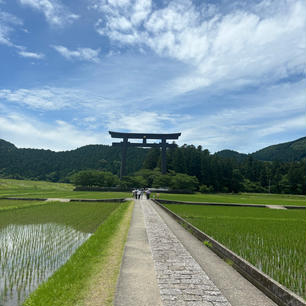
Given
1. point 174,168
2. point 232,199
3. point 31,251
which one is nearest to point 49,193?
point 232,199

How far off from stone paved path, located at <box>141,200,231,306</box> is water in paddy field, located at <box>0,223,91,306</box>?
7.35 feet

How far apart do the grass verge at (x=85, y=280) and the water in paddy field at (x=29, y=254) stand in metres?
0.36

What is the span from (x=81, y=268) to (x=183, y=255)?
239 cm

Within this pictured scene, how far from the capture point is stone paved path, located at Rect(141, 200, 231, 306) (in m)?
3.31

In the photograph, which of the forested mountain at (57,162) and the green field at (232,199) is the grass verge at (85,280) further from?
the forested mountain at (57,162)

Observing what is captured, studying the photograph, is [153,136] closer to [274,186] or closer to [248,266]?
[274,186]

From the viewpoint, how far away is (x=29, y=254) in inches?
228

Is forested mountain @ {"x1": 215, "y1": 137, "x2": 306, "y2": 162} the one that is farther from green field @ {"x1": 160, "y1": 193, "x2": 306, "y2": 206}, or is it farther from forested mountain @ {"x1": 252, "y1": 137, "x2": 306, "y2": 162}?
green field @ {"x1": 160, "y1": 193, "x2": 306, "y2": 206}

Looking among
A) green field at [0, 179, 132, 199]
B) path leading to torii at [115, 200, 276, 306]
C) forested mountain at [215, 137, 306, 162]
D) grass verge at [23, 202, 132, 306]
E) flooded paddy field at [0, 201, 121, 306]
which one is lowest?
green field at [0, 179, 132, 199]

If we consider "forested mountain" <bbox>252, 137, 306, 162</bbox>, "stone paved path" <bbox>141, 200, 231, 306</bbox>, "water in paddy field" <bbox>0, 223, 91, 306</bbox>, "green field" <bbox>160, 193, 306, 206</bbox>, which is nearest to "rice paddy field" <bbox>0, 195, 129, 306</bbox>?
"water in paddy field" <bbox>0, 223, 91, 306</bbox>

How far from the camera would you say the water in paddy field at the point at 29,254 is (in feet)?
13.1

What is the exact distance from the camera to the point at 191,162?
63.9 metres

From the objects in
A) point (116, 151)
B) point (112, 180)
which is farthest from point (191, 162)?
point (116, 151)

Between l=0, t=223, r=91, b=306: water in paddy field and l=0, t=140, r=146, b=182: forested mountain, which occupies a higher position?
l=0, t=140, r=146, b=182: forested mountain
